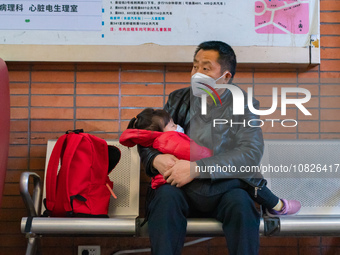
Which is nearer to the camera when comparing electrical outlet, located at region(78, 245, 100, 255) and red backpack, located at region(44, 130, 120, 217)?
red backpack, located at region(44, 130, 120, 217)

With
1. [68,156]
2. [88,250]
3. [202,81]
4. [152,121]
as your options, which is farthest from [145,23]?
[88,250]

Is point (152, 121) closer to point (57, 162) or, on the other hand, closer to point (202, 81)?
point (202, 81)

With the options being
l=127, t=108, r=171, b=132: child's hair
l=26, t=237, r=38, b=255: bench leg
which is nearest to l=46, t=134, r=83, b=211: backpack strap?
l=26, t=237, r=38, b=255: bench leg

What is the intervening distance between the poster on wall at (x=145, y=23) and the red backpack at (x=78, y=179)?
66 centimetres

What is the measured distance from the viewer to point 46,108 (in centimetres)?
244

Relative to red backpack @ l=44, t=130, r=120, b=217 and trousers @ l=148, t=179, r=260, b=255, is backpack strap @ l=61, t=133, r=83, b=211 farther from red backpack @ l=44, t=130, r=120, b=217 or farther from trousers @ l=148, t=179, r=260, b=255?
trousers @ l=148, t=179, r=260, b=255

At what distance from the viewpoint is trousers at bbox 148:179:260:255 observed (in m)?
1.58

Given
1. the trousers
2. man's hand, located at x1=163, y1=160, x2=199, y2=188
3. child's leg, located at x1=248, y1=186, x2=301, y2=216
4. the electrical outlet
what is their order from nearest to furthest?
the trousers
man's hand, located at x1=163, y1=160, x2=199, y2=188
child's leg, located at x1=248, y1=186, x2=301, y2=216
the electrical outlet

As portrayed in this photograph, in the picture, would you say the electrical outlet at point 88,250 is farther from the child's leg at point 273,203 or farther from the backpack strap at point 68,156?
the child's leg at point 273,203

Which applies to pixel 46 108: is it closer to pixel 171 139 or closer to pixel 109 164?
pixel 109 164

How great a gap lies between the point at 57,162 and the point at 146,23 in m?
0.94

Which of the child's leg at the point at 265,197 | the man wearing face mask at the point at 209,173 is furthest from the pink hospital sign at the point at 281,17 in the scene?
the child's leg at the point at 265,197

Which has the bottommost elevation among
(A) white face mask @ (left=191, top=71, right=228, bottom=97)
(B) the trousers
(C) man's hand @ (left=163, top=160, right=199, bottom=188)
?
(B) the trousers

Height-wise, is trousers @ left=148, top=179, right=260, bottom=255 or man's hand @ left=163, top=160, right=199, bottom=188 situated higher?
man's hand @ left=163, top=160, right=199, bottom=188
